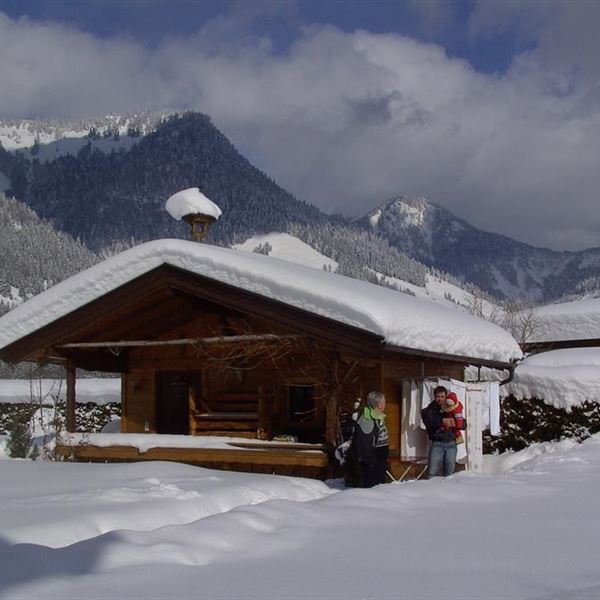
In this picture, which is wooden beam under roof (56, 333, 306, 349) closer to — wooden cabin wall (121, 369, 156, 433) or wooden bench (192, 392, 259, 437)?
wooden bench (192, 392, 259, 437)

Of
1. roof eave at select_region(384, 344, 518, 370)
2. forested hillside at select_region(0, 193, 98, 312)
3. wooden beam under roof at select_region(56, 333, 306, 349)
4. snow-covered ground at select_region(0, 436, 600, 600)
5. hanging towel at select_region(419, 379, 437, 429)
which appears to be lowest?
snow-covered ground at select_region(0, 436, 600, 600)

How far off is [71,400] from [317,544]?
32.2ft

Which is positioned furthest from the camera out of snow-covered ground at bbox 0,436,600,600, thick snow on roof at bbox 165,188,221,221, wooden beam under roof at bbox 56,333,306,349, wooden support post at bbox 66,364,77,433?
thick snow on roof at bbox 165,188,221,221

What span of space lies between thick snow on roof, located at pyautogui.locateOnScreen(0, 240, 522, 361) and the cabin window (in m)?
2.52

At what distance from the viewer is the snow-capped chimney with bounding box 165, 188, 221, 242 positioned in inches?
593

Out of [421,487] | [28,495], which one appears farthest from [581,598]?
[28,495]

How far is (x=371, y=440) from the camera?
9.41 meters

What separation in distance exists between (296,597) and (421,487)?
11.5 ft

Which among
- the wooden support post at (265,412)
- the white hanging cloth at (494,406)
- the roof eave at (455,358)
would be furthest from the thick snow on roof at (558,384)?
the wooden support post at (265,412)

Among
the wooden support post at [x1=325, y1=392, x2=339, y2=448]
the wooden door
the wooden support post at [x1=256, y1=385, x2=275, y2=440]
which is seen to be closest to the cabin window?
the wooden support post at [x1=256, y1=385, x2=275, y2=440]

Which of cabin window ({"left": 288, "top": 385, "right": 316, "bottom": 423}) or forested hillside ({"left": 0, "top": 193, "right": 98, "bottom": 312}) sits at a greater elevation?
forested hillside ({"left": 0, "top": 193, "right": 98, "bottom": 312})

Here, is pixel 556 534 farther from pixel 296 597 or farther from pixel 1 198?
pixel 1 198

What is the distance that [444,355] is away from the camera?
11383mm

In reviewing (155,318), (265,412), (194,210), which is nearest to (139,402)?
(155,318)
